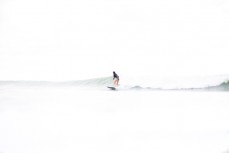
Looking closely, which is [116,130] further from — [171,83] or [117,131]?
[171,83]

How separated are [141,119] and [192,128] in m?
0.63

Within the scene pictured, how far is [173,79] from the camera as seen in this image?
34.4 ft

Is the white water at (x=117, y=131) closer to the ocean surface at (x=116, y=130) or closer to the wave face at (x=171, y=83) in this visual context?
the ocean surface at (x=116, y=130)

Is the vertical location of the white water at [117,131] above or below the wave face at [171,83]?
below

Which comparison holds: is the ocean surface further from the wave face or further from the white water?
the wave face

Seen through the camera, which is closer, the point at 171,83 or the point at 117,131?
the point at 117,131

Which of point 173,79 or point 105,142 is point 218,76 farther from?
point 105,142

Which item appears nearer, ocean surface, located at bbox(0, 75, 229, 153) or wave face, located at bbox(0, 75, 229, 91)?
ocean surface, located at bbox(0, 75, 229, 153)

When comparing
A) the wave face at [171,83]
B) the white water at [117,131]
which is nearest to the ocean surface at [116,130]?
the white water at [117,131]

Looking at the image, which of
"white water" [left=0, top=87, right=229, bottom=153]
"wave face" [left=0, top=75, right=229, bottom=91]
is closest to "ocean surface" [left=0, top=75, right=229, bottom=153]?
"white water" [left=0, top=87, right=229, bottom=153]

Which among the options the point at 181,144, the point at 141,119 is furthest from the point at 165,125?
the point at 181,144

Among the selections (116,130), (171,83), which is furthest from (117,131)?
(171,83)

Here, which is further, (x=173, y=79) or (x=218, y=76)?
(x=173, y=79)

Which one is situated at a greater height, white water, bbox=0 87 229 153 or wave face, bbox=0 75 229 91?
wave face, bbox=0 75 229 91
